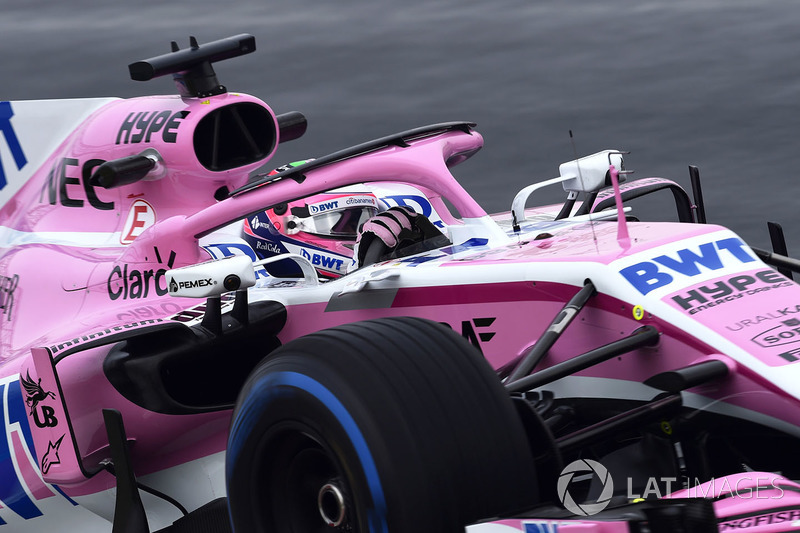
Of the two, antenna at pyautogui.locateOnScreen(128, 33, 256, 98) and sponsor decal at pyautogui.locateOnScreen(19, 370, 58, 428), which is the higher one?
antenna at pyautogui.locateOnScreen(128, 33, 256, 98)

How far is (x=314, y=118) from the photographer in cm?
1131

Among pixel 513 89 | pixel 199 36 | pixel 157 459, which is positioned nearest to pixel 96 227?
pixel 157 459

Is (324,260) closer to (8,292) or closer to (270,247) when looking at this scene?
(270,247)

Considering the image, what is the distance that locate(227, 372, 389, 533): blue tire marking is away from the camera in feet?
8.49

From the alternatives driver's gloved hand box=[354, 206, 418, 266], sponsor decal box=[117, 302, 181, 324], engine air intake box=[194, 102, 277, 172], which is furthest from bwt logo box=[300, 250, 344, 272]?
driver's gloved hand box=[354, 206, 418, 266]

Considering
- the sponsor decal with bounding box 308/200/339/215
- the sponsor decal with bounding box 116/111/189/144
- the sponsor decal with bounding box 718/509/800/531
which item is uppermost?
the sponsor decal with bounding box 116/111/189/144

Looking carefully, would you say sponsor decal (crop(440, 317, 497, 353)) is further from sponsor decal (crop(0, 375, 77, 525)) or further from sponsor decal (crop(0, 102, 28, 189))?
sponsor decal (crop(0, 102, 28, 189))

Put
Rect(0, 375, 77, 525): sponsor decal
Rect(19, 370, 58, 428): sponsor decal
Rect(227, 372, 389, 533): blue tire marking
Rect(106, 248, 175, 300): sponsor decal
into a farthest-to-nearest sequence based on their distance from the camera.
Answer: Rect(106, 248, 175, 300): sponsor decal
Rect(0, 375, 77, 525): sponsor decal
Rect(19, 370, 58, 428): sponsor decal
Rect(227, 372, 389, 533): blue tire marking

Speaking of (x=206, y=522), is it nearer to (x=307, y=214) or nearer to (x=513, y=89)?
(x=307, y=214)

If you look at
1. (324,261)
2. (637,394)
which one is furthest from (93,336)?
(324,261)

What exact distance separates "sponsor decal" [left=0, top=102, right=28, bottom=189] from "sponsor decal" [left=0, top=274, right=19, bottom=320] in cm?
57

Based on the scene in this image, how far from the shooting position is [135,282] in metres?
4.66

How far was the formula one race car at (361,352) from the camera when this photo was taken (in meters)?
2.68

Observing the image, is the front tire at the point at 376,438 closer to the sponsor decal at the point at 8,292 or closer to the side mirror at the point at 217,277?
the side mirror at the point at 217,277
